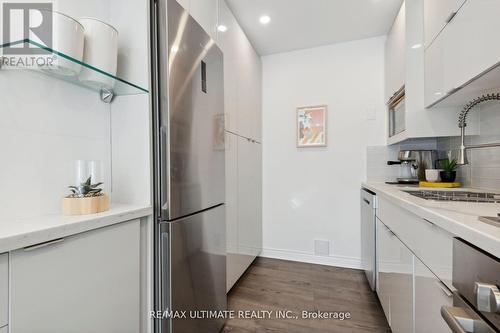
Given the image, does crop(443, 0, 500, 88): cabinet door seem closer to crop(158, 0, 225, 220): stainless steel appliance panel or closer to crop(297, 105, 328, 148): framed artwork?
crop(158, 0, 225, 220): stainless steel appliance panel

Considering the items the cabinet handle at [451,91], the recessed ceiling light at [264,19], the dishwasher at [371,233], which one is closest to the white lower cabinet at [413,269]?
the dishwasher at [371,233]

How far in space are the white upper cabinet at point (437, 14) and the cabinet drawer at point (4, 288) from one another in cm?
196

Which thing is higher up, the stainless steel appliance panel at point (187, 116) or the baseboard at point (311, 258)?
the stainless steel appliance panel at point (187, 116)

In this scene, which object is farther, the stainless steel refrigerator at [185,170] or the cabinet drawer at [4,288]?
the stainless steel refrigerator at [185,170]

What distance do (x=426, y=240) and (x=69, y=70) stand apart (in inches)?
58.1

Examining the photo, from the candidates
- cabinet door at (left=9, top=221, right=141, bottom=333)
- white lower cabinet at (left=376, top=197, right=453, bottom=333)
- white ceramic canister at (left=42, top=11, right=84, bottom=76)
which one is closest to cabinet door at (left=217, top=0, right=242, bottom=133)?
white ceramic canister at (left=42, top=11, right=84, bottom=76)

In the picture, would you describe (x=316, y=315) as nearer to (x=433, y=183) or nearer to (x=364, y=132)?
(x=433, y=183)

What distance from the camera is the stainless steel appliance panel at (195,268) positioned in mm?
1061

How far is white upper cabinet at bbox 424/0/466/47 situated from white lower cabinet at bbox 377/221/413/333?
1.22 meters

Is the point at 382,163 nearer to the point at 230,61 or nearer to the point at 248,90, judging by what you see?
the point at 248,90

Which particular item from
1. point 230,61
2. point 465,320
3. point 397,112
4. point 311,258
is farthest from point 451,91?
point 311,258

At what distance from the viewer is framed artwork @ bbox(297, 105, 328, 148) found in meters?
2.65

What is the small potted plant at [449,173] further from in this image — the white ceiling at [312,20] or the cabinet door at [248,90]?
the cabinet door at [248,90]

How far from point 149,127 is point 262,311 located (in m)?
1.54
